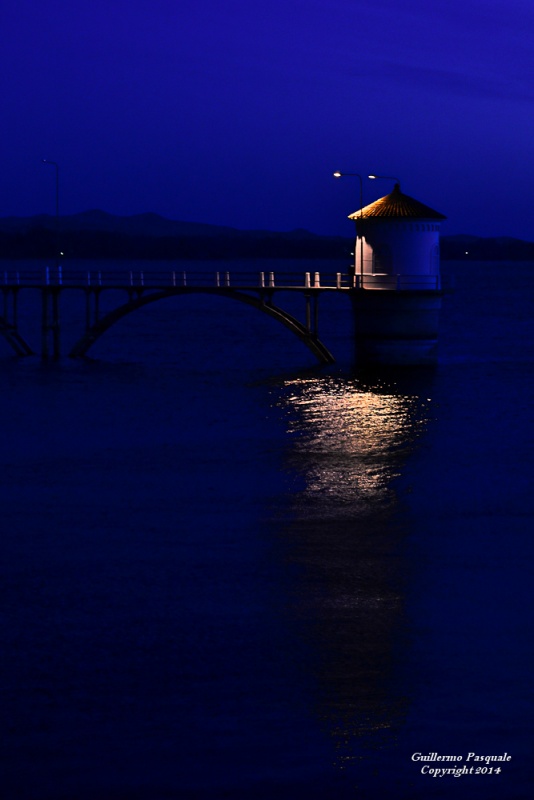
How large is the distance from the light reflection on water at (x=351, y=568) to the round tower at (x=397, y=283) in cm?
1102

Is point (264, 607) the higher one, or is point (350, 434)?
point (350, 434)

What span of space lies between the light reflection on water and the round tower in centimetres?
1102

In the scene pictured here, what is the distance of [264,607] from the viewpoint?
680 inches

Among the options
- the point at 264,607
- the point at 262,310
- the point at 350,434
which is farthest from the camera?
the point at 262,310

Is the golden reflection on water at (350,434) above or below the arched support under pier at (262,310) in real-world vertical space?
below

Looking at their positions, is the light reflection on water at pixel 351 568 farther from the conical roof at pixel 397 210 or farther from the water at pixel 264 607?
the conical roof at pixel 397 210

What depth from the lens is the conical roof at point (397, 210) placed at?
48.6 metres

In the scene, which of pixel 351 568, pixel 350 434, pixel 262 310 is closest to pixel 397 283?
pixel 262 310

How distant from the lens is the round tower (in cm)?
4841

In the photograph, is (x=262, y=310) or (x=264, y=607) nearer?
(x=264, y=607)

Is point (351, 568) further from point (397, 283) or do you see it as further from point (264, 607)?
point (397, 283)

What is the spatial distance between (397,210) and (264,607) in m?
33.5

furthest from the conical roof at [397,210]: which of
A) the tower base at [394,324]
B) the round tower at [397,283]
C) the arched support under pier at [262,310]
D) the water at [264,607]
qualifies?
the water at [264,607]

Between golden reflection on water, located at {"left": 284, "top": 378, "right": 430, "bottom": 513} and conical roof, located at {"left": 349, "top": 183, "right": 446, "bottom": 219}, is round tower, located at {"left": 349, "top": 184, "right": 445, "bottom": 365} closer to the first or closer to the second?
conical roof, located at {"left": 349, "top": 183, "right": 446, "bottom": 219}
